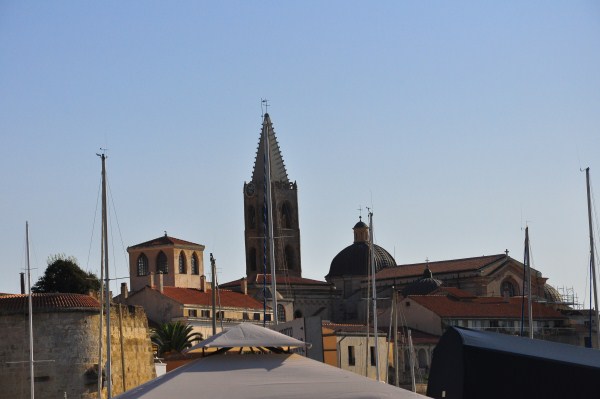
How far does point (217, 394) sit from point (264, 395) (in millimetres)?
554

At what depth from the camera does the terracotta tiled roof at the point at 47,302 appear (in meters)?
48.3

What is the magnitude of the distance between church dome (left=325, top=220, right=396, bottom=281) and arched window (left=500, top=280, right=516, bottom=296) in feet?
36.1

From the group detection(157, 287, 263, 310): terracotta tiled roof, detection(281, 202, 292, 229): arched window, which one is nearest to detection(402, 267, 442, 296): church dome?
detection(281, 202, 292, 229): arched window

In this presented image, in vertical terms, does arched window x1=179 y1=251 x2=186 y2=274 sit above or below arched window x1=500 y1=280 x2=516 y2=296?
above

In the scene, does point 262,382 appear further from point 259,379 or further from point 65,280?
point 65,280

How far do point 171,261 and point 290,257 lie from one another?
91.4 feet

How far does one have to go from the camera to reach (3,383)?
1858 inches

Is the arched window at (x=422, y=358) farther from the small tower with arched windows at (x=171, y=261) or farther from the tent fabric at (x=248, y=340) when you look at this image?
the tent fabric at (x=248, y=340)

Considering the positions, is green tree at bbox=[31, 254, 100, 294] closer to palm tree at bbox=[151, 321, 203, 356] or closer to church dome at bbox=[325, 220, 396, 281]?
palm tree at bbox=[151, 321, 203, 356]

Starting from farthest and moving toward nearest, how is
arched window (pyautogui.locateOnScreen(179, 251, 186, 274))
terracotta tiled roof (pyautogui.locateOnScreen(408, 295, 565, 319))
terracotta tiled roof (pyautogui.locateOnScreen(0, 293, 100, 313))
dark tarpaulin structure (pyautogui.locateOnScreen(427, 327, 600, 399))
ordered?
terracotta tiled roof (pyautogui.locateOnScreen(408, 295, 565, 319)) → arched window (pyautogui.locateOnScreen(179, 251, 186, 274)) → terracotta tiled roof (pyautogui.locateOnScreen(0, 293, 100, 313)) → dark tarpaulin structure (pyautogui.locateOnScreen(427, 327, 600, 399))

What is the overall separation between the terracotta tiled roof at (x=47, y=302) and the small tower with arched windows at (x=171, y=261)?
45.8 metres

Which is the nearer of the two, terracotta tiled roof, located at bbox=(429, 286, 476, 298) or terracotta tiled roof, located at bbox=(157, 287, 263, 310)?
terracotta tiled roof, located at bbox=(157, 287, 263, 310)

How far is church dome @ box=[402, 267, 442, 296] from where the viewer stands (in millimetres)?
110688

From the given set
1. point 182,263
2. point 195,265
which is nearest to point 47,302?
point 182,263
